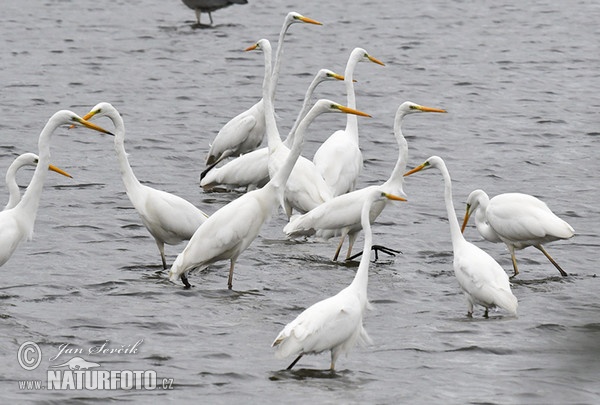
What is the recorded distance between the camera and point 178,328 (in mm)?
8797

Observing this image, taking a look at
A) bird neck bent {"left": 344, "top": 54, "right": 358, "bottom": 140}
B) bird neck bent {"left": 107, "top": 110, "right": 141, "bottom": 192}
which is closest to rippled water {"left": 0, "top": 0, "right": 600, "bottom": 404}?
bird neck bent {"left": 107, "top": 110, "right": 141, "bottom": 192}

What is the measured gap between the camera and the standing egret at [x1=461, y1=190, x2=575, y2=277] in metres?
10.6

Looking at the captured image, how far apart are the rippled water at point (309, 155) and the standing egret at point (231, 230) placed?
315mm

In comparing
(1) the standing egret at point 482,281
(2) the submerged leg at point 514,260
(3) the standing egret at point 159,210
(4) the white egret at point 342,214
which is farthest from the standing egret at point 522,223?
(3) the standing egret at point 159,210

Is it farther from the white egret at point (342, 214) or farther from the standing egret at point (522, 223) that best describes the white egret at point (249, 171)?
the standing egret at point (522, 223)

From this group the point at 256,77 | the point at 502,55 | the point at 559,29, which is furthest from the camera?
the point at 559,29

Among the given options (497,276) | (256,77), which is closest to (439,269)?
(497,276)

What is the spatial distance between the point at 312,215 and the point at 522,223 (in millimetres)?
2016

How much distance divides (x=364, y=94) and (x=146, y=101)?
157 inches

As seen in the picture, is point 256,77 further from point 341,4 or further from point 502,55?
point 341,4

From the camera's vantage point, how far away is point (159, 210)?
1034 cm

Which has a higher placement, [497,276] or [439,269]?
[497,276]

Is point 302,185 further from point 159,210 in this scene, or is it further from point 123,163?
point 123,163

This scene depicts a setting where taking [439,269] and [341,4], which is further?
[341,4]
